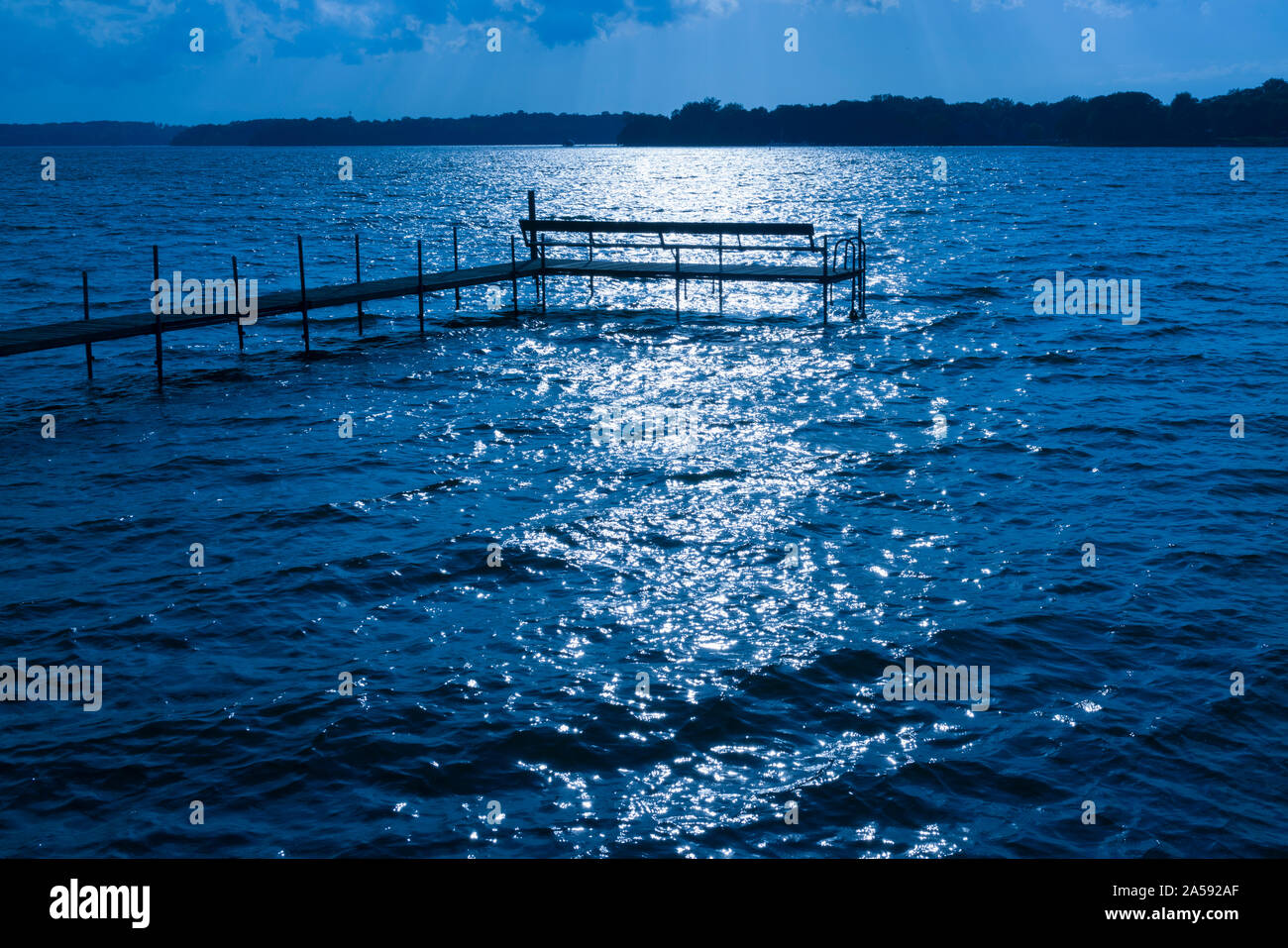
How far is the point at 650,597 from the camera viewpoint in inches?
513

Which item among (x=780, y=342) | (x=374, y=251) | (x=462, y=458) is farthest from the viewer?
(x=374, y=251)

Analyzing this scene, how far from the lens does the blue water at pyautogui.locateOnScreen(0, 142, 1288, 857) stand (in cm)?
896

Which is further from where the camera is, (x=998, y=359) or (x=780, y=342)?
(x=780, y=342)

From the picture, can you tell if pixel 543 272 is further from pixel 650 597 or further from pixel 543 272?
pixel 650 597

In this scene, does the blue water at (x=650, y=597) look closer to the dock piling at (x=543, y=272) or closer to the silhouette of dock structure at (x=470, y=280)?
the silhouette of dock structure at (x=470, y=280)

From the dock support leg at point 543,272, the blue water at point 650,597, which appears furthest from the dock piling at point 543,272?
the blue water at point 650,597

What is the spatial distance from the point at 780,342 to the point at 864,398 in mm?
7630

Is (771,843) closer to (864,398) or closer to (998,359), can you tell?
(864,398)

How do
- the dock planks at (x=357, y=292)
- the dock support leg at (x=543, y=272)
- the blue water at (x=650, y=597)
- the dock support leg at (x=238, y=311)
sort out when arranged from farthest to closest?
the dock support leg at (x=543, y=272), the dock support leg at (x=238, y=311), the dock planks at (x=357, y=292), the blue water at (x=650, y=597)

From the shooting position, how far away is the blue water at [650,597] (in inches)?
353

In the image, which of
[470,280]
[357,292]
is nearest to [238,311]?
[357,292]

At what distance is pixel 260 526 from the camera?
622 inches

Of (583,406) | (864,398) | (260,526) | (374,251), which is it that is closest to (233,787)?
(260,526)
